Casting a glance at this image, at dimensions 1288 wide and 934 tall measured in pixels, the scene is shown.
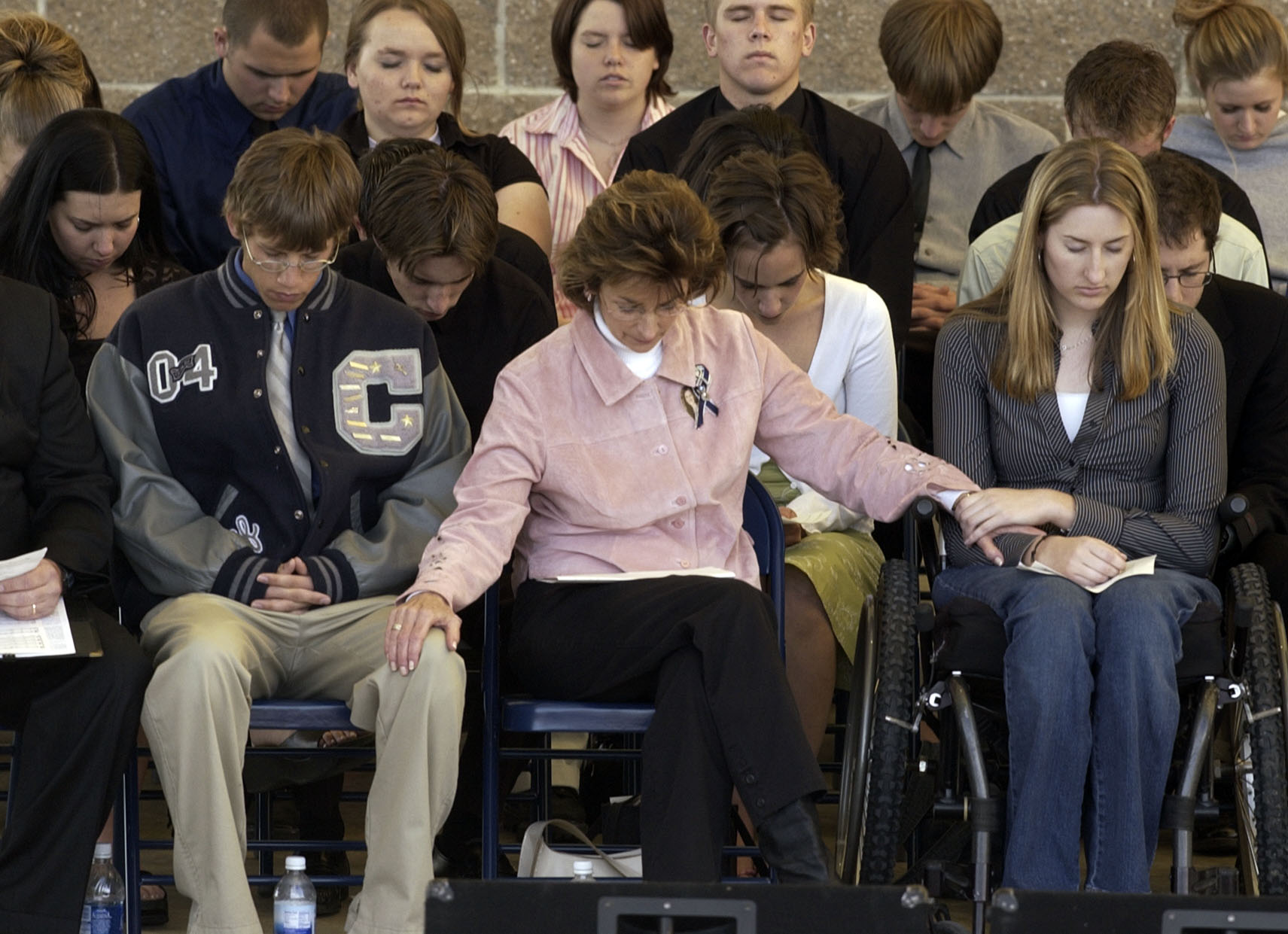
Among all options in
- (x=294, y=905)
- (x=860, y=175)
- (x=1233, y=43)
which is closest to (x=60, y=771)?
(x=294, y=905)

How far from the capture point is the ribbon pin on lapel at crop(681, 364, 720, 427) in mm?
3291

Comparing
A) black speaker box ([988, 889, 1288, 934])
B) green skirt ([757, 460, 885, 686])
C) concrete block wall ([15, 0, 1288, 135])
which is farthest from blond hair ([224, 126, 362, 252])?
concrete block wall ([15, 0, 1288, 135])

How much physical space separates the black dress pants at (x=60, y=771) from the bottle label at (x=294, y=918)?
30 cm

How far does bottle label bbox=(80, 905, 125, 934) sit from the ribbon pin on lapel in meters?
1.22

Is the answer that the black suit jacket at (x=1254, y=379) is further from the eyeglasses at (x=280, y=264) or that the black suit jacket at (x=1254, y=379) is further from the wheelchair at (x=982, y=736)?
the eyeglasses at (x=280, y=264)

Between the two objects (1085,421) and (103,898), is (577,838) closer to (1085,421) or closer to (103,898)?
(103,898)

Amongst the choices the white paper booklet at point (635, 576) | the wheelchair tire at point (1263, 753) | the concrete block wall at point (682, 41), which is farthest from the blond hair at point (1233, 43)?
the white paper booklet at point (635, 576)

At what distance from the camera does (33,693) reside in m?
2.97

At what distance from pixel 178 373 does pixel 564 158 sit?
5.50 feet

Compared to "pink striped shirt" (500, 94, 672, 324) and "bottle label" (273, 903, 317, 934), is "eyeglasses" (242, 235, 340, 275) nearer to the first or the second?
"bottle label" (273, 903, 317, 934)

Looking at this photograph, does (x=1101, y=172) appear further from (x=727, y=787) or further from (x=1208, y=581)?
(x=727, y=787)

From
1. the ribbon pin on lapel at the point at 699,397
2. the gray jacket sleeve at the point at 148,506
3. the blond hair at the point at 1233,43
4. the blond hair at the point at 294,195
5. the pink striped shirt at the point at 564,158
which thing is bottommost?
the gray jacket sleeve at the point at 148,506

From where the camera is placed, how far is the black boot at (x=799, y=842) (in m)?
2.88

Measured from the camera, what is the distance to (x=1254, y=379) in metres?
3.71
